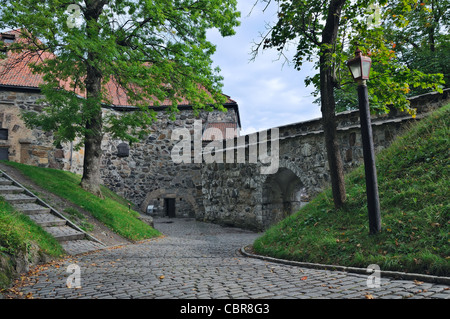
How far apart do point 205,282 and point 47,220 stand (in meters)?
5.61

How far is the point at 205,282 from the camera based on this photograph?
15.0 feet

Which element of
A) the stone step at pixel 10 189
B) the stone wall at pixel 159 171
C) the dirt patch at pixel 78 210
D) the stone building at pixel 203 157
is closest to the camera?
the stone step at pixel 10 189

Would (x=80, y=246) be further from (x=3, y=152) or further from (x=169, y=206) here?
(x=169, y=206)

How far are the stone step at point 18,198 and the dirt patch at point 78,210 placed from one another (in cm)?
47

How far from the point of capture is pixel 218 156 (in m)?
17.2

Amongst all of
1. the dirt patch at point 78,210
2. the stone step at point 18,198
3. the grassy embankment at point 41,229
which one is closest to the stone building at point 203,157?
the grassy embankment at point 41,229

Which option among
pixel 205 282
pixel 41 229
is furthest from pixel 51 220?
pixel 205 282

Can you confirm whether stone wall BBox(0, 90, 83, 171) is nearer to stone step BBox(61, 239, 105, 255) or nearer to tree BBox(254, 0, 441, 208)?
stone step BBox(61, 239, 105, 255)

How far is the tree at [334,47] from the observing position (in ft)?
23.3

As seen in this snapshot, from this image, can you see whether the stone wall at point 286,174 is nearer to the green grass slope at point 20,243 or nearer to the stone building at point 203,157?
the stone building at point 203,157

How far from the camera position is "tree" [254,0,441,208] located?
7.10 meters

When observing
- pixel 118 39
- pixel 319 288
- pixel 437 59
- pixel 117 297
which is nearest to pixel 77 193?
pixel 118 39

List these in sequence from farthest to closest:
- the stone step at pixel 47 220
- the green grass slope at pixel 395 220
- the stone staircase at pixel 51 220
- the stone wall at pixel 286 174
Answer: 1. the stone wall at pixel 286 174
2. the stone step at pixel 47 220
3. the stone staircase at pixel 51 220
4. the green grass slope at pixel 395 220

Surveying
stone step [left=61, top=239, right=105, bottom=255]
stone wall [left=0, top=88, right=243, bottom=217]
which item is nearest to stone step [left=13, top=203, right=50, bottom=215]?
stone step [left=61, top=239, right=105, bottom=255]
